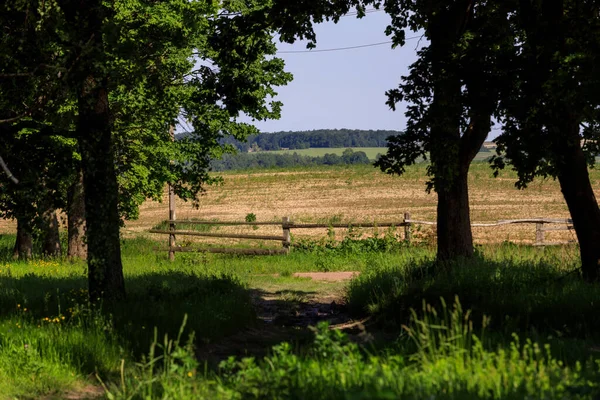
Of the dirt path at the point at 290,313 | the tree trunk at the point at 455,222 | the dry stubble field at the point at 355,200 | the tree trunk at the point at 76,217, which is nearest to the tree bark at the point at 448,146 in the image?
the tree trunk at the point at 455,222

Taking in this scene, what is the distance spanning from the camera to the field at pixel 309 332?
5.35m

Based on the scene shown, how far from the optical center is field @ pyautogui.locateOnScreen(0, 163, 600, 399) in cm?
535

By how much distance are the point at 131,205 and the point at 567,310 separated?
50.8 feet

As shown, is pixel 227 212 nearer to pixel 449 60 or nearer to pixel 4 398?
pixel 449 60

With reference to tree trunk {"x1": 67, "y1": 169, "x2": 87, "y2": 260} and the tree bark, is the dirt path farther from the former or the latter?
tree trunk {"x1": 67, "y1": 169, "x2": 87, "y2": 260}

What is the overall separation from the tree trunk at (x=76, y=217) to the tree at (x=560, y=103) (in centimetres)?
1343

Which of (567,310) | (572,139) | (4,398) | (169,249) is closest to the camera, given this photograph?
(4,398)

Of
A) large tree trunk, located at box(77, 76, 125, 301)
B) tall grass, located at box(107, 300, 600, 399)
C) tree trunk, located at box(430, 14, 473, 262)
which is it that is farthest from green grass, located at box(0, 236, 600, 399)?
tree trunk, located at box(430, 14, 473, 262)

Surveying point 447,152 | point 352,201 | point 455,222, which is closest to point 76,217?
point 455,222

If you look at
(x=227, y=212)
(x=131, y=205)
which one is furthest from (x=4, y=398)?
(x=227, y=212)

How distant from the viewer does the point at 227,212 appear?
5250cm

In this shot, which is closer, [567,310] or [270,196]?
[567,310]

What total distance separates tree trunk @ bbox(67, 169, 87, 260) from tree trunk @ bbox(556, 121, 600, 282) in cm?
1404

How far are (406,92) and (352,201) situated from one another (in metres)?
41.4
